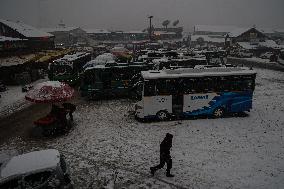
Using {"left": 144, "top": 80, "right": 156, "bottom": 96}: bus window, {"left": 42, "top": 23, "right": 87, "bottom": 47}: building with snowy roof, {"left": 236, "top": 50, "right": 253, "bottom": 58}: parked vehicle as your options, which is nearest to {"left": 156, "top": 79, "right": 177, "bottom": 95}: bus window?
{"left": 144, "top": 80, "right": 156, "bottom": 96}: bus window

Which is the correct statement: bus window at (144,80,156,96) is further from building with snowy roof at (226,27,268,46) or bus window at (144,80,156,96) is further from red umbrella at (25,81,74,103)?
building with snowy roof at (226,27,268,46)

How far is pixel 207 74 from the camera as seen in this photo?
18922 millimetres

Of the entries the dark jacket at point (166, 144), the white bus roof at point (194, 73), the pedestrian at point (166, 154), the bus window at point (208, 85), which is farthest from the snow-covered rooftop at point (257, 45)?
the dark jacket at point (166, 144)

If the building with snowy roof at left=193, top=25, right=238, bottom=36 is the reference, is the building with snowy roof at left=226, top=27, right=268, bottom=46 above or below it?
below

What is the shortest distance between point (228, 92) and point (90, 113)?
34.2 ft

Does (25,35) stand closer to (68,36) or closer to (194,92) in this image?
(194,92)

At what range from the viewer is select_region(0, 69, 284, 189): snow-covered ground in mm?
12102

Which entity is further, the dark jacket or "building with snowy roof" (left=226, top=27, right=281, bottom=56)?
"building with snowy roof" (left=226, top=27, right=281, bottom=56)

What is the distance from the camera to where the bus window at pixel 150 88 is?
1839 centimetres

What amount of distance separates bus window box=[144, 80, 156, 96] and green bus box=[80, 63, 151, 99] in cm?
634

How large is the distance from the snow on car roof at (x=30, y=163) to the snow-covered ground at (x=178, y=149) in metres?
2.08

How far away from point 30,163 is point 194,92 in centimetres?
1181

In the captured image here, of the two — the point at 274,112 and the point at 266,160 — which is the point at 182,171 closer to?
the point at 266,160

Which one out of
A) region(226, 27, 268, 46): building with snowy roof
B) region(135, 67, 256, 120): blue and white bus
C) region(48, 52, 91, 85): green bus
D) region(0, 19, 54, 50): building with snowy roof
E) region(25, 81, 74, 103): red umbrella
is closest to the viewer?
region(25, 81, 74, 103): red umbrella
